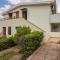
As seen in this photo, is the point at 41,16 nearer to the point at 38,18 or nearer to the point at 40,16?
the point at 40,16

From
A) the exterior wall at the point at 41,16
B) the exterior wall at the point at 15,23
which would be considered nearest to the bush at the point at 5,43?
the exterior wall at the point at 15,23

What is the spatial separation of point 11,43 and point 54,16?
9.78 metres

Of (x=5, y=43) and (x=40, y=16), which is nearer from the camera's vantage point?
(x=5, y=43)

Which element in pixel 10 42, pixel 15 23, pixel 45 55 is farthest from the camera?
pixel 15 23

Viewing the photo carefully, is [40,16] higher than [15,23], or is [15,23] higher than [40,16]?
[40,16]

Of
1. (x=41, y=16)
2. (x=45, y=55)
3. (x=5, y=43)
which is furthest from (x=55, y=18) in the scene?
(x=45, y=55)

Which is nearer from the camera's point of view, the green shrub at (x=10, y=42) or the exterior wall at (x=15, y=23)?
the green shrub at (x=10, y=42)

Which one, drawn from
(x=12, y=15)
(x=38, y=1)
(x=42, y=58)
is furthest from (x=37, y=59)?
(x=12, y=15)

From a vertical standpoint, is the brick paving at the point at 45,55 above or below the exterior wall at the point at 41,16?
below

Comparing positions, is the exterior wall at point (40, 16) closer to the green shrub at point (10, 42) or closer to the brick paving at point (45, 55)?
the green shrub at point (10, 42)

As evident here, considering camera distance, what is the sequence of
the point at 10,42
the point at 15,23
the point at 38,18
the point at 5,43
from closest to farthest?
the point at 5,43 → the point at 10,42 → the point at 38,18 → the point at 15,23

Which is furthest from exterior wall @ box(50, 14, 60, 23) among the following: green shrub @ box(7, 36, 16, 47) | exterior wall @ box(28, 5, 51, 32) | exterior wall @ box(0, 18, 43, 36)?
green shrub @ box(7, 36, 16, 47)

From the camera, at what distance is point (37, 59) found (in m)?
9.82

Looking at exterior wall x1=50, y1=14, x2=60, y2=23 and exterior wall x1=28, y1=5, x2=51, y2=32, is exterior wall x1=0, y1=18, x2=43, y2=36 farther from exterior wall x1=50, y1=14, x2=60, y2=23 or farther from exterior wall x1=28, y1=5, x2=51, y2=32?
exterior wall x1=50, y1=14, x2=60, y2=23
